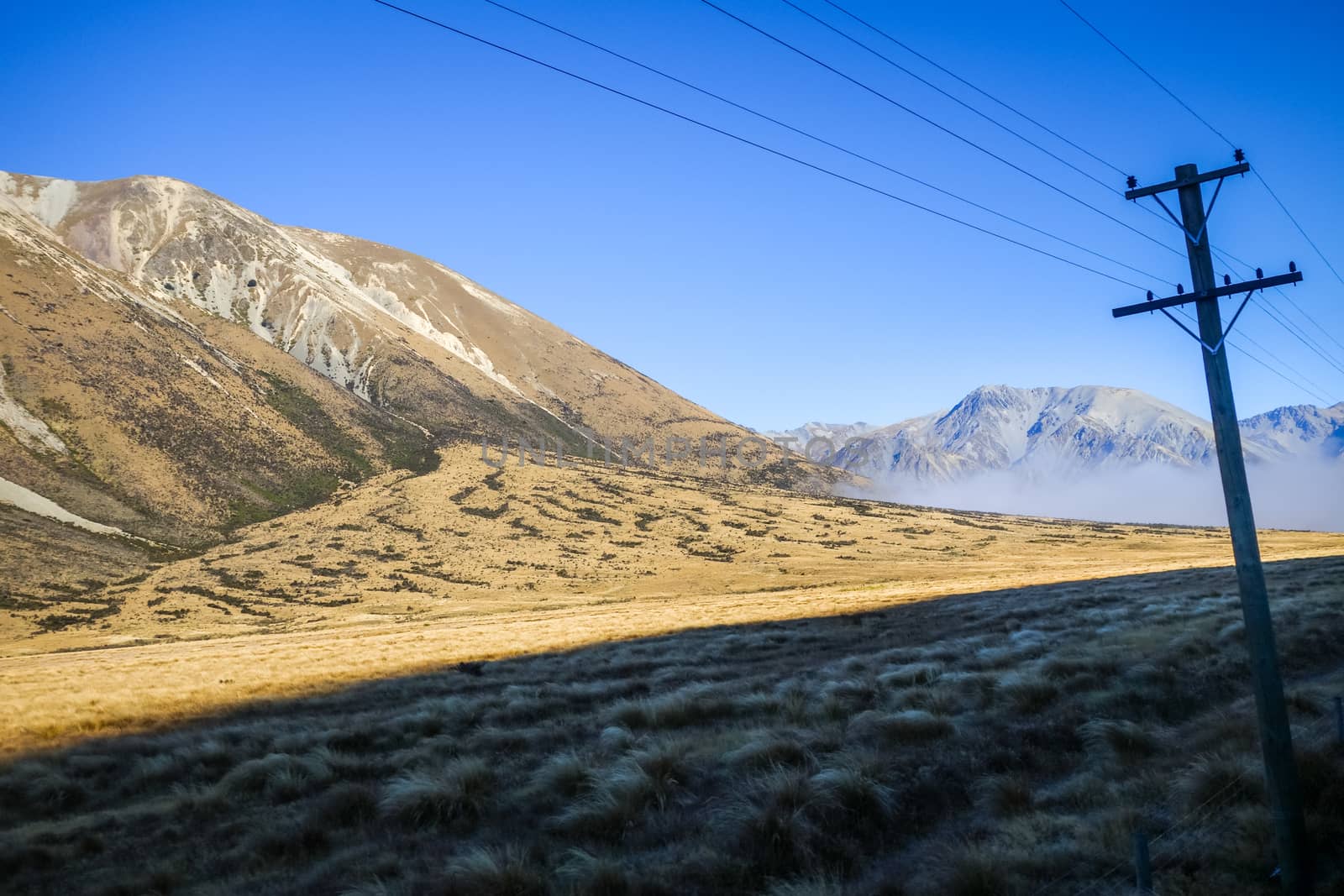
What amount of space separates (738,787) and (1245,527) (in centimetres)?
661

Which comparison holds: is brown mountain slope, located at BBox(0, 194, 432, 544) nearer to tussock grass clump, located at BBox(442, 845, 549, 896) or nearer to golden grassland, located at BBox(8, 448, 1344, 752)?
golden grassland, located at BBox(8, 448, 1344, 752)

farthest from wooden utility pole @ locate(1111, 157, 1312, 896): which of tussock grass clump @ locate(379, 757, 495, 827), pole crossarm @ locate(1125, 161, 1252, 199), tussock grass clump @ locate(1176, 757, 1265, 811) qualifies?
tussock grass clump @ locate(379, 757, 495, 827)

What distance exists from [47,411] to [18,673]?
129814 mm

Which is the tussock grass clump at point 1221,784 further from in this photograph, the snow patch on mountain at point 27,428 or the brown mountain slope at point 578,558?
the snow patch on mountain at point 27,428

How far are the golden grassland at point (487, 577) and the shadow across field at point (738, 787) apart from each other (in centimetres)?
865

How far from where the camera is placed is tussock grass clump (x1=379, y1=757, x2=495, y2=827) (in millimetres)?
10070

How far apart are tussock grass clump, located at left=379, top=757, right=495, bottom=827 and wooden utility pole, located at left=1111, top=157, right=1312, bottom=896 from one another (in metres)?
9.11

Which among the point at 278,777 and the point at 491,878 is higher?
the point at 491,878

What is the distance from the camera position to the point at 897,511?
158000 millimetres

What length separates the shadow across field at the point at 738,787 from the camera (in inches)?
301

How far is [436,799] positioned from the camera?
10180mm

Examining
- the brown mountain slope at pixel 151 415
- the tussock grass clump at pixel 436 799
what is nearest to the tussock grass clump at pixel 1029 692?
the tussock grass clump at pixel 436 799

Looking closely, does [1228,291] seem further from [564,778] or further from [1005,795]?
[564,778]

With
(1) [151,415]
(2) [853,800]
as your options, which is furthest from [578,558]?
(2) [853,800]
